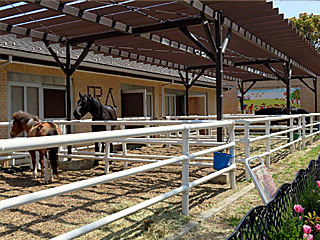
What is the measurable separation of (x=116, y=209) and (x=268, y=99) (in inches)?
1031

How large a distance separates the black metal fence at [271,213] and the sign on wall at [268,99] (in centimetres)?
2526

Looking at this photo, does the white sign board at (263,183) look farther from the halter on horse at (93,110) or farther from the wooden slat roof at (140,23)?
the halter on horse at (93,110)

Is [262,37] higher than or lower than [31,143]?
higher

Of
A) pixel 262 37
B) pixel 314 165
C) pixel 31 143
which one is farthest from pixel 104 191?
pixel 262 37

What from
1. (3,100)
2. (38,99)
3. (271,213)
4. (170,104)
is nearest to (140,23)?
(3,100)

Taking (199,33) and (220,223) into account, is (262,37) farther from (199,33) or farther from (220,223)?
(220,223)

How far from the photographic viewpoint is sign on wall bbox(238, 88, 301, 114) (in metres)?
28.0

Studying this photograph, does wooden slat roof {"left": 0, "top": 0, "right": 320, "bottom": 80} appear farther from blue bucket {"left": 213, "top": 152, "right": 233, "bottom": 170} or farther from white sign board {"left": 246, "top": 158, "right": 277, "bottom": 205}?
white sign board {"left": 246, "top": 158, "right": 277, "bottom": 205}

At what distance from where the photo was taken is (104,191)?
5.89m

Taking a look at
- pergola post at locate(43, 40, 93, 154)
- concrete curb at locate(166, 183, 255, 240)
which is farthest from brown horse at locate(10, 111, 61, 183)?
concrete curb at locate(166, 183, 255, 240)

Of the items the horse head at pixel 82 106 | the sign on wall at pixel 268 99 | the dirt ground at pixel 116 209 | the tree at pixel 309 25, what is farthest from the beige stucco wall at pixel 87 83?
the tree at pixel 309 25

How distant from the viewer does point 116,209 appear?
4750 millimetres

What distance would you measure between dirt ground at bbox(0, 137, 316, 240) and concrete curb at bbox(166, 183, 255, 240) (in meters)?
0.09

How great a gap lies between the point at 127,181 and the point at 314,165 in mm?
3567
